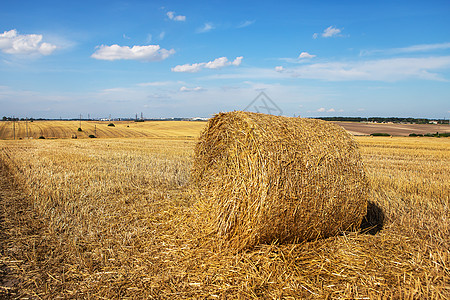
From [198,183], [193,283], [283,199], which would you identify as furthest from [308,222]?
[198,183]

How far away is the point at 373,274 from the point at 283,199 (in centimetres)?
148

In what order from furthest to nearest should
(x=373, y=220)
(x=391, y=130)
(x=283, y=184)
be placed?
(x=391, y=130) < (x=373, y=220) < (x=283, y=184)

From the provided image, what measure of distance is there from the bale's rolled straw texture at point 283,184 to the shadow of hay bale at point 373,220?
388mm

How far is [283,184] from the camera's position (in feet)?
14.0

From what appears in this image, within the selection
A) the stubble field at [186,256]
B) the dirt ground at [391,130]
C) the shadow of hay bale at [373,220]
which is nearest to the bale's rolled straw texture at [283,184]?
the stubble field at [186,256]

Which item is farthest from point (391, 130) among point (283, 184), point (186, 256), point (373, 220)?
point (186, 256)

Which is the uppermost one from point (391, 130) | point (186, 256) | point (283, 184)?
point (391, 130)

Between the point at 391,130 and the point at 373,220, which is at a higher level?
the point at 391,130

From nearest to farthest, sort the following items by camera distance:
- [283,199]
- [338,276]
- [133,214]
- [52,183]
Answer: [338,276], [283,199], [133,214], [52,183]

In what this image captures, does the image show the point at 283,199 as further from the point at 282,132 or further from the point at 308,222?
the point at 282,132

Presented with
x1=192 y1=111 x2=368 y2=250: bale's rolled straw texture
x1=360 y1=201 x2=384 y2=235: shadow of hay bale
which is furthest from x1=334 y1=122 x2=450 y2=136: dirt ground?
x1=192 y1=111 x2=368 y2=250: bale's rolled straw texture

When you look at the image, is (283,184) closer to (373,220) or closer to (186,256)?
(186,256)

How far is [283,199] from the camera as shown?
422 centimetres

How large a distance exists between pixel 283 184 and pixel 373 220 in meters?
2.66
